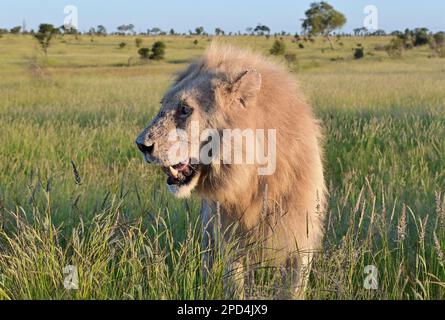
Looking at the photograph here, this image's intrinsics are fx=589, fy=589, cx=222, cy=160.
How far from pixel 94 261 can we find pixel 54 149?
13.4 feet

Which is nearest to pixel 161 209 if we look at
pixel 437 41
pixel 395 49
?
pixel 395 49

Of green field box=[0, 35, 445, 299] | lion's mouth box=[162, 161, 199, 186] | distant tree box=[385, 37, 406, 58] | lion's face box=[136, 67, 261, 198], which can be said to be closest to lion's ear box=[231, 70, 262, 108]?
lion's face box=[136, 67, 261, 198]

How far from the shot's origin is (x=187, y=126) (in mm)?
3166

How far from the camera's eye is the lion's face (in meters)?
3.12

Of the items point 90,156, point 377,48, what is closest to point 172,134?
point 90,156

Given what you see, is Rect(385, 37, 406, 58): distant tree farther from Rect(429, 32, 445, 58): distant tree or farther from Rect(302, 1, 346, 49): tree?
Rect(302, 1, 346, 49): tree

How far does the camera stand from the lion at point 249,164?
3.17m

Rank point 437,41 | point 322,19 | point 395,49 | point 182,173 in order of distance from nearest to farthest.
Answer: point 182,173, point 395,49, point 437,41, point 322,19

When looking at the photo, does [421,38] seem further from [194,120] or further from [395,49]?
[194,120]

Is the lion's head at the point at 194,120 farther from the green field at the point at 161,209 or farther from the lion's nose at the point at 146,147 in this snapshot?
the green field at the point at 161,209

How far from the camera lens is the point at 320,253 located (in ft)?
10.7

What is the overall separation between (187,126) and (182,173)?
0.27 m
